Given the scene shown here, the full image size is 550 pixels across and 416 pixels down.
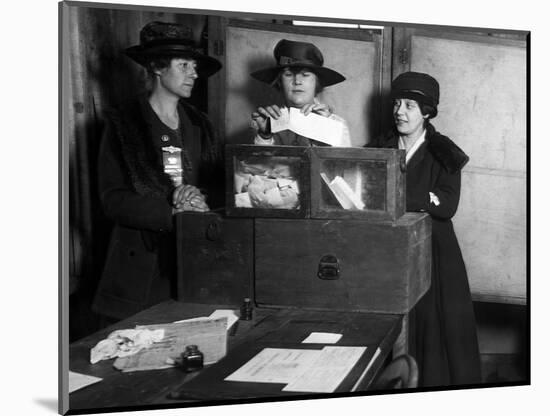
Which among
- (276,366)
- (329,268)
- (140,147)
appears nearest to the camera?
(276,366)

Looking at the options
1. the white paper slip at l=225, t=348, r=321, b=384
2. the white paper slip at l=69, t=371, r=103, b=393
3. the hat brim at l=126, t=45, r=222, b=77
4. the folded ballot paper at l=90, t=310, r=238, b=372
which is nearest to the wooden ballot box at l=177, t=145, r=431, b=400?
the white paper slip at l=225, t=348, r=321, b=384

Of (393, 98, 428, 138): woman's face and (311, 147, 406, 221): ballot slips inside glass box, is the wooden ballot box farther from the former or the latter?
(393, 98, 428, 138): woman's face

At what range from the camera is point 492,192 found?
4668 mm

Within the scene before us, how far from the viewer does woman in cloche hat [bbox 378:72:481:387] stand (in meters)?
4.48

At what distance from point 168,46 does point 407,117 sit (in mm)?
1096

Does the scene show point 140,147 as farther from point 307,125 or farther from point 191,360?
point 191,360

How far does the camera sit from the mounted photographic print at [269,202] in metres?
3.99

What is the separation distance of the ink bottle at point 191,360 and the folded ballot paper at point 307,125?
3.30 ft

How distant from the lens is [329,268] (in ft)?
14.0

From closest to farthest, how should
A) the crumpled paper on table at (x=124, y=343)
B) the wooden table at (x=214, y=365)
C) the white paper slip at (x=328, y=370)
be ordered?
the wooden table at (x=214, y=365)
the crumpled paper on table at (x=124, y=343)
the white paper slip at (x=328, y=370)

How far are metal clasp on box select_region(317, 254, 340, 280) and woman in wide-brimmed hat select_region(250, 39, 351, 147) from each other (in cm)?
49

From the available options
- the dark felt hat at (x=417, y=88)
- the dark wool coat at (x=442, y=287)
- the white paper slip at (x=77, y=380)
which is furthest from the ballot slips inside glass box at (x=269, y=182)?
the white paper slip at (x=77, y=380)

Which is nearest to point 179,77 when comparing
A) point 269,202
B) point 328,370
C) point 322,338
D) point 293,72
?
point 293,72

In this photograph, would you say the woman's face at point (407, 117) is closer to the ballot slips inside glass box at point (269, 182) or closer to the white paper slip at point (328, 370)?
the ballot slips inside glass box at point (269, 182)
